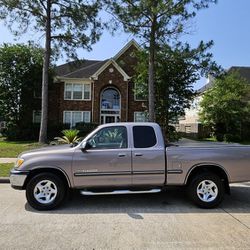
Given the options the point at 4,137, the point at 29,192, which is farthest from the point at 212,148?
the point at 4,137

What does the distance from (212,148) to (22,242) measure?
179 inches

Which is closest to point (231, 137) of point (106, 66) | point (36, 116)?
point (106, 66)

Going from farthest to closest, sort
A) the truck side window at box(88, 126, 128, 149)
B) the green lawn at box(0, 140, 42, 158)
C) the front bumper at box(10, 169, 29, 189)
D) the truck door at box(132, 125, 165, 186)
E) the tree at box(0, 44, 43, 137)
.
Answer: the tree at box(0, 44, 43, 137) < the green lawn at box(0, 140, 42, 158) < the truck side window at box(88, 126, 128, 149) < the truck door at box(132, 125, 165, 186) < the front bumper at box(10, 169, 29, 189)

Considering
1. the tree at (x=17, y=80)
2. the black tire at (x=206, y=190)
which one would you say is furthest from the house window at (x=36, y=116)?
the black tire at (x=206, y=190)

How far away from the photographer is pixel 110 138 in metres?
7.88

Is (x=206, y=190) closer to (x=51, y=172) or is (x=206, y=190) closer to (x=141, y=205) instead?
(x=141, y=205)

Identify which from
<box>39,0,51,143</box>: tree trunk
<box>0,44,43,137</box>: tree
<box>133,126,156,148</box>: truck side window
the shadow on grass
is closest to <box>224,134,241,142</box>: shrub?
<box>39,0,51,143</box>: tree trunk

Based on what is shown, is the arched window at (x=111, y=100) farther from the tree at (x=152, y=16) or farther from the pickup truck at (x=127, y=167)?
the pickup truck at (x=127, y=167)

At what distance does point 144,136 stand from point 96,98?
28033 mm

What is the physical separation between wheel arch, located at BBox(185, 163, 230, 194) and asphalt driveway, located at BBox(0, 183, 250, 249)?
592mm

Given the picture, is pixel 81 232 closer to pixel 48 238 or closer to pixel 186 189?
pixel 48 238

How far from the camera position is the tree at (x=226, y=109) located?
31.9 m

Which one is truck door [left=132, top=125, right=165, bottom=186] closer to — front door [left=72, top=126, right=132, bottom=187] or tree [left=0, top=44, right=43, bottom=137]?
Answer: front door [left=72, top=126, right=132, bottom=187]

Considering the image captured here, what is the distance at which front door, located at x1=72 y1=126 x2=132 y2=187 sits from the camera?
7488mm
